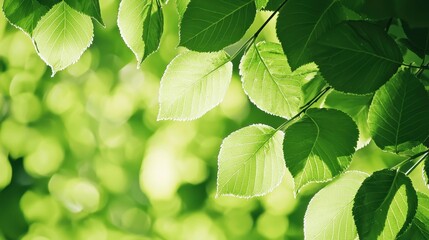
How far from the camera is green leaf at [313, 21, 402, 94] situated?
1.47ft

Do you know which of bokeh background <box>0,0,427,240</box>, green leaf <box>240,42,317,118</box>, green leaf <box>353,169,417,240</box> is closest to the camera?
green leaf <box>353,169,417,240</box>

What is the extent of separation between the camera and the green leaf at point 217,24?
492mm

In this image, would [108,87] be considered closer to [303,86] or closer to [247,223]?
[247,223]

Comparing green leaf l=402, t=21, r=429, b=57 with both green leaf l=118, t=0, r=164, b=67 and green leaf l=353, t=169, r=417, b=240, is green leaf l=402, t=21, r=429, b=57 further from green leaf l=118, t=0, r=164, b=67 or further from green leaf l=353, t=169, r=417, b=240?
green leaf l=118, t=0, r=164, b=67

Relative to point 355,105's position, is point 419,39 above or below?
above

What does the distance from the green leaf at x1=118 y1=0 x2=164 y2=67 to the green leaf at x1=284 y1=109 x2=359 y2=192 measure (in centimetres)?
16

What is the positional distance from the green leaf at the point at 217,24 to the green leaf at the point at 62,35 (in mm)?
119

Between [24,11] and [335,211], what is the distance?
362 millimetres

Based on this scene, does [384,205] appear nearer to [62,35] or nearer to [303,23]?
[303,23]

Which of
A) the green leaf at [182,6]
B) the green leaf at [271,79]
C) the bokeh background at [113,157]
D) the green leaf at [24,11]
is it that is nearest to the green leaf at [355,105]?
the green leaf at [271,79]

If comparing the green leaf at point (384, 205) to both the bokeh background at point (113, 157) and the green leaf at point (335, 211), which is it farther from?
the bokeh background at point (113, 157)

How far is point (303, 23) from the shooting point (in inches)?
18.4

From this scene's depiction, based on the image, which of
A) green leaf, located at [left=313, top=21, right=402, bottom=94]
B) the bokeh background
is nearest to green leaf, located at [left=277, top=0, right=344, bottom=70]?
green leaf, located at [left=313, top=21, right=402, bottom=94]

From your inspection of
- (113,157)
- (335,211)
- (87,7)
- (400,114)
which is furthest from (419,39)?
(113,157)
